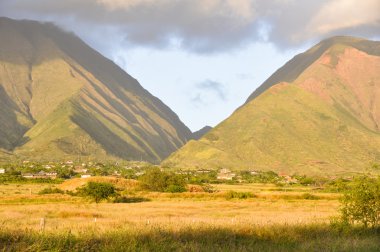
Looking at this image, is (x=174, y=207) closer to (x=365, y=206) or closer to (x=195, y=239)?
(x=365, y=206)

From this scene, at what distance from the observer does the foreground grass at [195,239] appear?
14742mm

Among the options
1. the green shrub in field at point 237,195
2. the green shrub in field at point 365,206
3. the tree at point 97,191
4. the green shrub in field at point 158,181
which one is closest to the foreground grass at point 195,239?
the green shrub in field at point 365,206

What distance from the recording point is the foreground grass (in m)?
14.7

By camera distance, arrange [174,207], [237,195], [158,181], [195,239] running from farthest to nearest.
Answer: [158,181], [237,195], [174,207], [195,239]

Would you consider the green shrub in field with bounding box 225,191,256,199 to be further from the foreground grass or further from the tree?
the foreground grass

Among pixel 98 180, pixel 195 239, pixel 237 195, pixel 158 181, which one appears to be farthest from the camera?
pixel 158 181

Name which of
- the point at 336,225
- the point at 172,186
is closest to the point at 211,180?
the point at 172,186

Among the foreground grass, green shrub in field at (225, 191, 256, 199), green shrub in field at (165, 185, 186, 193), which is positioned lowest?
green shrub in field at (225, 191, 256, 199)

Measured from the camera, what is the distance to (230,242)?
18.0 m

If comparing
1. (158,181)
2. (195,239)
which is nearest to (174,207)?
(195,239)

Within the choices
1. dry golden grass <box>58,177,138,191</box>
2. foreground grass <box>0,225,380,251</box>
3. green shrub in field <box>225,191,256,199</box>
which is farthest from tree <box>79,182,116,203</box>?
foreground grass <box>0,225,380,251</box>

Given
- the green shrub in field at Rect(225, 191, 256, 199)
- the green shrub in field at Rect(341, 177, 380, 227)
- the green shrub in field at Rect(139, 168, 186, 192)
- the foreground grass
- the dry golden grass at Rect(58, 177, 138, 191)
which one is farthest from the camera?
the green shrub in field at Rect(139, 168, 186, 192)

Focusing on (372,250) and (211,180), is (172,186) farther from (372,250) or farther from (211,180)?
(372,250)

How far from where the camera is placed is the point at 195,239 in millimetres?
18328
